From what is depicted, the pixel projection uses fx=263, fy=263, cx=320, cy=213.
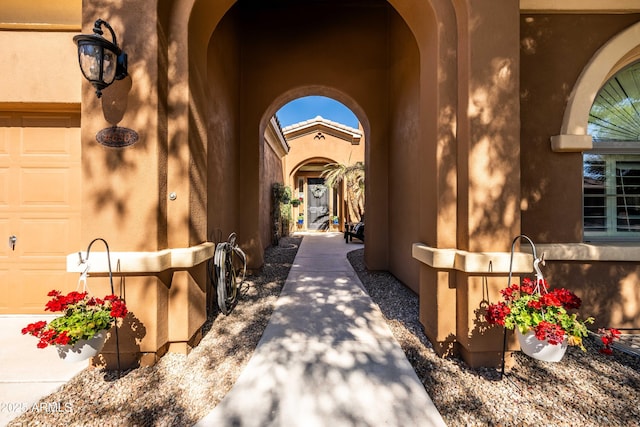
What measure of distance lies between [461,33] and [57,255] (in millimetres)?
→ 5485

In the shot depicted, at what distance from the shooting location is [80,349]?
6.81 ft

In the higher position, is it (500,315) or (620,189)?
(620,189)

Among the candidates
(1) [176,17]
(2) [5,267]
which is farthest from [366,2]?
(2) [5,267]

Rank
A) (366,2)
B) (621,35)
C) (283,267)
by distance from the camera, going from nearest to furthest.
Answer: (621,35) → (366,2) → (283,267)

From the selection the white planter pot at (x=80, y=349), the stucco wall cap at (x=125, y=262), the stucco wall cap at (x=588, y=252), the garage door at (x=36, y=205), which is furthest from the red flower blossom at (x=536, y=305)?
the garage door at (x=36, y=205)

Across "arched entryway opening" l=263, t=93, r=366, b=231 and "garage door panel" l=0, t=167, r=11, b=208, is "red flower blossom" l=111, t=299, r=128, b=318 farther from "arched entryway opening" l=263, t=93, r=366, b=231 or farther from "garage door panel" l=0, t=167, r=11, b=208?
"arched entryway opening" l=263, t=93, r=366, b=231

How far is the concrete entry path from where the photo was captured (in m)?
1.97

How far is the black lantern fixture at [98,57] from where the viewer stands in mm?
2330

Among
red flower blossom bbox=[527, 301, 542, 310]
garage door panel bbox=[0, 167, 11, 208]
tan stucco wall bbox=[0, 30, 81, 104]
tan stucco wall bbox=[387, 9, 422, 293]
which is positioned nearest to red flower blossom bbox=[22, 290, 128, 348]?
garage door panel bbox=[0, 167, 11, 208]

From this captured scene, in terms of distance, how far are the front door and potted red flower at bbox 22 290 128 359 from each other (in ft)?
48.5

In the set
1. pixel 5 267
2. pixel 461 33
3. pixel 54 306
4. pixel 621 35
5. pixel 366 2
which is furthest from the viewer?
pixel 366 2

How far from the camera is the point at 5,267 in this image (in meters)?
3.43

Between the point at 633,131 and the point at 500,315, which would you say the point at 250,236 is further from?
the point at 633,131

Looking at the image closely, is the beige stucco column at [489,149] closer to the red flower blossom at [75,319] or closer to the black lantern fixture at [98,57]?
the red flower blossom at [75,319]
